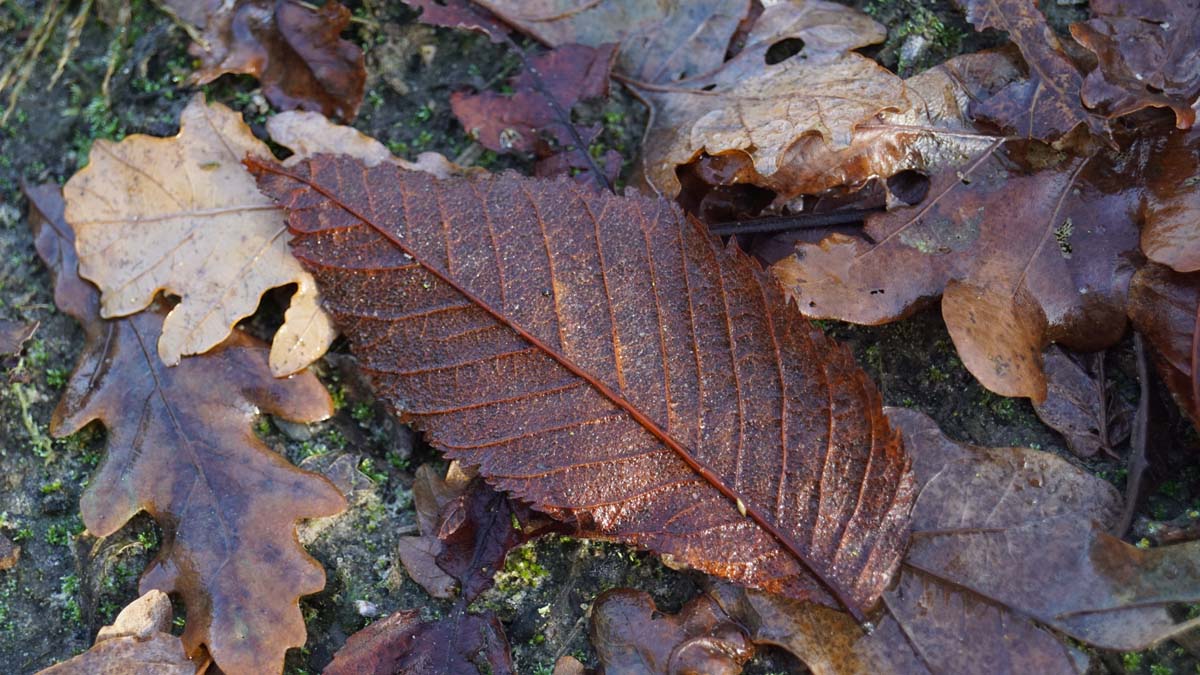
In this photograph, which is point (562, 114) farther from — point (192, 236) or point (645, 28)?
point (192, 236)

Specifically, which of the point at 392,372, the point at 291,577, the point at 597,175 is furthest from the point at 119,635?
the point at 597,175

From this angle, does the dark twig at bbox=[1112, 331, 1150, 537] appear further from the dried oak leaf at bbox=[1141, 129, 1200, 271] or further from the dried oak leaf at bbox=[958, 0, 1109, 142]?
the dried oak leaf at bbox=[958, 0, 1109, 142]

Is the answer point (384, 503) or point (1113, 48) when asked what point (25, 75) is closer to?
point (384, 503)

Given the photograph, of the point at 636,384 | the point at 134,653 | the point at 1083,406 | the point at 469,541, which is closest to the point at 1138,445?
the point at 1083,406

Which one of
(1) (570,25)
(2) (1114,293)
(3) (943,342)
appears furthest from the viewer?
(1) (570,25)

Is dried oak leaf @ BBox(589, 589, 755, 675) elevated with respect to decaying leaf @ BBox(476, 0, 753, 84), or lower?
lower

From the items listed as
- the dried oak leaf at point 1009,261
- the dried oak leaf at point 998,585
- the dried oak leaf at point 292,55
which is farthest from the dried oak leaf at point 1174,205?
the dried oak leaf at point 292,55

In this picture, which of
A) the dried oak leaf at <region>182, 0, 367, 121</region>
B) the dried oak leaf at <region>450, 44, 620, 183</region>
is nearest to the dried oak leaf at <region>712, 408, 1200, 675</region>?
the dried oak leaf at <region>450, 44, 620, 183</region>

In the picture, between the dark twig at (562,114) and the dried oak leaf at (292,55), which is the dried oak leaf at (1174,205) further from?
the dried oak leaf at (292,55)
